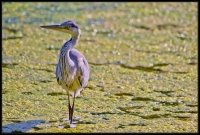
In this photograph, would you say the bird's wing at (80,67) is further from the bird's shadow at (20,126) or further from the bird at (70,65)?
the bird's shadow at (20,126)

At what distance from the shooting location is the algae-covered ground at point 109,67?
534cm

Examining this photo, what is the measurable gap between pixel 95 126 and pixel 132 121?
37cm

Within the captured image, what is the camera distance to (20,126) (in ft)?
16.6

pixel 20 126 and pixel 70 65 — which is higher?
pixel 70 65

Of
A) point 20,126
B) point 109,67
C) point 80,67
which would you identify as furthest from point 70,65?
point 109,67

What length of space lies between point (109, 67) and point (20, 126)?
2173 mm

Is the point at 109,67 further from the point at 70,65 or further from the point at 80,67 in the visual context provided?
the point at 70,65

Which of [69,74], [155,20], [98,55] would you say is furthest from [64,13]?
[69,74]

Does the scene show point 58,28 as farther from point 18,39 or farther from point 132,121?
point 18,39

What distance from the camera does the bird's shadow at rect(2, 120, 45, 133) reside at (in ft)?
16.2

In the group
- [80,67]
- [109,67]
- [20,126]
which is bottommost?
[20,126]

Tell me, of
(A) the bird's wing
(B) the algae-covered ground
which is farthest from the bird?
(B) the algae-covered ground

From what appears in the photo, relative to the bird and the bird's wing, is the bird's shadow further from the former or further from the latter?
the bird's wing

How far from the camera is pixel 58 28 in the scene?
5.29 metres
